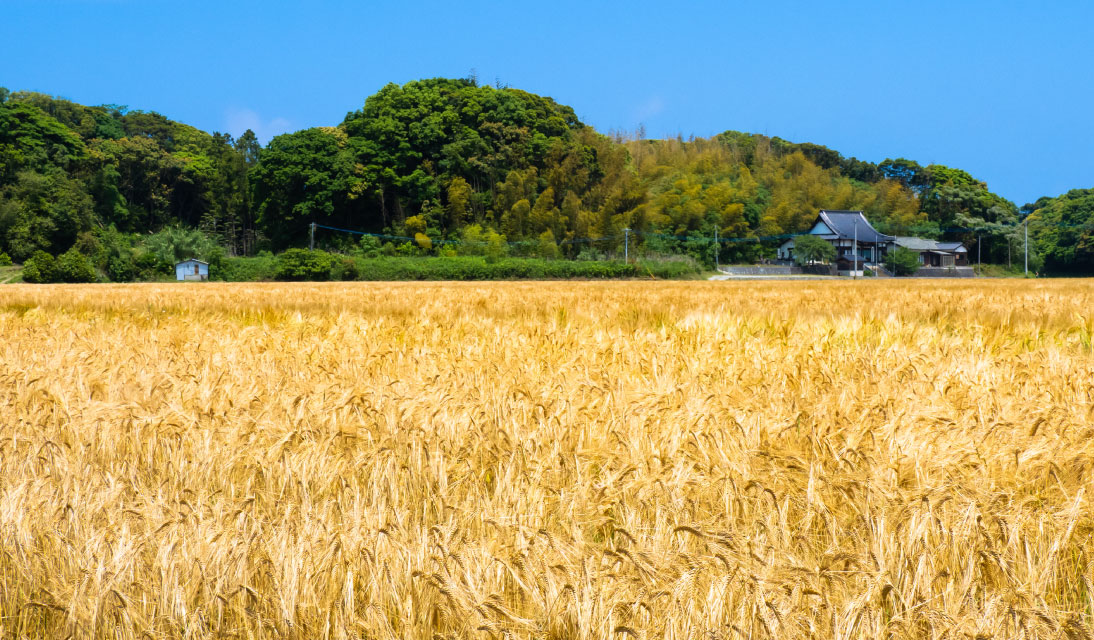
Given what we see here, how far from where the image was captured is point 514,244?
69625mm

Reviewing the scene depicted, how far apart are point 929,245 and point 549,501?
96149 mm

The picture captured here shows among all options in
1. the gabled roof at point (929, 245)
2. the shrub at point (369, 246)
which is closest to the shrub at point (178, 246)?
the shrub at point (369, 246)

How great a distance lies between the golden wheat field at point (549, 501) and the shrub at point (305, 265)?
54.5 metres

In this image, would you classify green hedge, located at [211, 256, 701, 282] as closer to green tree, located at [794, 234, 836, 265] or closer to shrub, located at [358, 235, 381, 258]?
shrub, located at [358, 235, 381, 258]

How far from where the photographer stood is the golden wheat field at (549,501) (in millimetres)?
1394

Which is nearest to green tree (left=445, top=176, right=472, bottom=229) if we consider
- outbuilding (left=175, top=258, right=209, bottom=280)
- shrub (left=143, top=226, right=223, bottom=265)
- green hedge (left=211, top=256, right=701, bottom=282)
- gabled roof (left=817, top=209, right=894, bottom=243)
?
green hedge (left=211, top=256, right=701, bottom=282)

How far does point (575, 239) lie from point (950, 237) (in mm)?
48483

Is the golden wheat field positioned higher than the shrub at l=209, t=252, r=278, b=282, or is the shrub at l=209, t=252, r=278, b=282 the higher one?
the shrub at l=209, t=252, r=278, b=282

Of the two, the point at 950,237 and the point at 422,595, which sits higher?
the point at 950,237

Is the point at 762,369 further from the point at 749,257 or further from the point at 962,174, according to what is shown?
the point at 962,174

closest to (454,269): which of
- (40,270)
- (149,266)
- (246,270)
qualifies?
(246,270)

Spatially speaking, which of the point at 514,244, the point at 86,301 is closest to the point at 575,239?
the point at 514,244

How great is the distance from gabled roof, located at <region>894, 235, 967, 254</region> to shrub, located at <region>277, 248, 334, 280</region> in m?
60.8

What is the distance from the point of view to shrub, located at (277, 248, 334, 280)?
2242 inches
